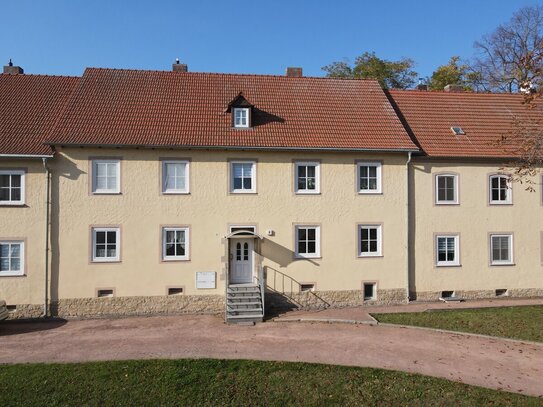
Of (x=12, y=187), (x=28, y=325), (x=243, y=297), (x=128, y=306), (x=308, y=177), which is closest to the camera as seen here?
(x=28, y=325)

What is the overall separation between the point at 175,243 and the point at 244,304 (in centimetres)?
381

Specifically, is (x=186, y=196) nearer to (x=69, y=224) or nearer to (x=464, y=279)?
(x=69, y=224)

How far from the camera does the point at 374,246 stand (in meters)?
17.2

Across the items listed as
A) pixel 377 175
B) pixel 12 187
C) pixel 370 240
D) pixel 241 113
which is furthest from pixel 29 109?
pixel 370 240

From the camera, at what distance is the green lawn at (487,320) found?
42.9ft

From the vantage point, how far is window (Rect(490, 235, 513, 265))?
17.9 metres

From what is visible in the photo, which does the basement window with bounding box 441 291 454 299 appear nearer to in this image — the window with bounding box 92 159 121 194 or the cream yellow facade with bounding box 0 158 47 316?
the window with bounding box 92 159 121 194

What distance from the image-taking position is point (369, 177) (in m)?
17.3

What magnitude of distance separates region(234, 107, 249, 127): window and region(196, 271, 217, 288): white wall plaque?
258 inches

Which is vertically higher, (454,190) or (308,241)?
(454,190)

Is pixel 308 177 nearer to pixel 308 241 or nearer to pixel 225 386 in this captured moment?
pixel 308 241

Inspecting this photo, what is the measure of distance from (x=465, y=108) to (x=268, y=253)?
42.5 feet

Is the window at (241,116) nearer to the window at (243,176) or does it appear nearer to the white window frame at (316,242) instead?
the window at (243,176)

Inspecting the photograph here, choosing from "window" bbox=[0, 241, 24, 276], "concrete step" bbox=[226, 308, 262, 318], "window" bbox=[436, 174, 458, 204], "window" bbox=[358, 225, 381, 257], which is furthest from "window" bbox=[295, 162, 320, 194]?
"window" bbox=[0, 241, 24, 276]
